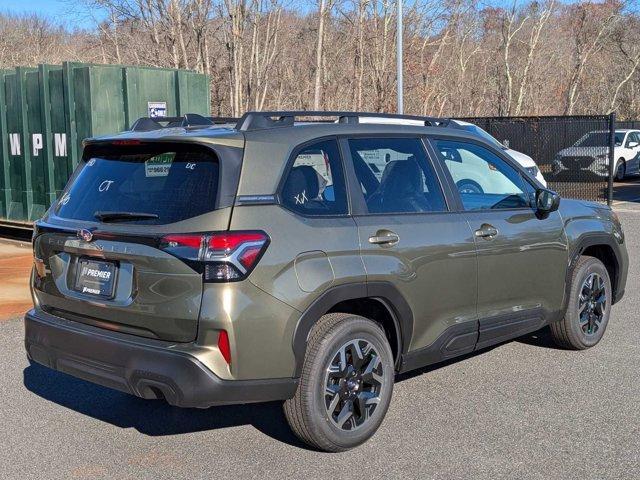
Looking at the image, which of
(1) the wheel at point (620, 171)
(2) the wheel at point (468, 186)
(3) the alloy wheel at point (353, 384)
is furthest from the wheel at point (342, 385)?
(1) the wheel at point (620, 171)

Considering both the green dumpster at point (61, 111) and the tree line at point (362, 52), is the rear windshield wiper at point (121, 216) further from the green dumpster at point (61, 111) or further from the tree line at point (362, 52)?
the tree line at point (362, 52)

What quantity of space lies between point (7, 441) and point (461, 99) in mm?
34335

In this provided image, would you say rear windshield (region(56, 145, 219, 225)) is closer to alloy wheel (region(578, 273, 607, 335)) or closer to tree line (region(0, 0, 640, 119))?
alloy wheel (region(578, 273, 607, 335))

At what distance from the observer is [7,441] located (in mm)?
4680

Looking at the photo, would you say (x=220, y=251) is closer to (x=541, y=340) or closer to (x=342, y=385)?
(x=342, y=385)

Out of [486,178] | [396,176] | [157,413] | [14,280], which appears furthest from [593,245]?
[14,280]

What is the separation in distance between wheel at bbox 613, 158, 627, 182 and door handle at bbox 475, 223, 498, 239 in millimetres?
21402

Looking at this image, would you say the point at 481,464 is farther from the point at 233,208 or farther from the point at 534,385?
the point at 233,208

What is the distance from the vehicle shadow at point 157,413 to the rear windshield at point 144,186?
4.62 ft

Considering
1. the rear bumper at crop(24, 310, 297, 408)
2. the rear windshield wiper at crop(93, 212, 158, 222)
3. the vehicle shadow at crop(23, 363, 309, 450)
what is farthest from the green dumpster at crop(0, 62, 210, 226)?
the rear bumper at crop(24, 310, 297, 408)

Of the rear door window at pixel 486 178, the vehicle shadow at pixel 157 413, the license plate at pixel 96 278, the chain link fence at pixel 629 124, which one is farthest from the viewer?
the chain link fence at pixel 629 124

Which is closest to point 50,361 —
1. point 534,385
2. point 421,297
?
point 421,297

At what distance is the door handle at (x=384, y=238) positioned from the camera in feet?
14.7

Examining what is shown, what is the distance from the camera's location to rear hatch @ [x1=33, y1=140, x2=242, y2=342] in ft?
12.8
